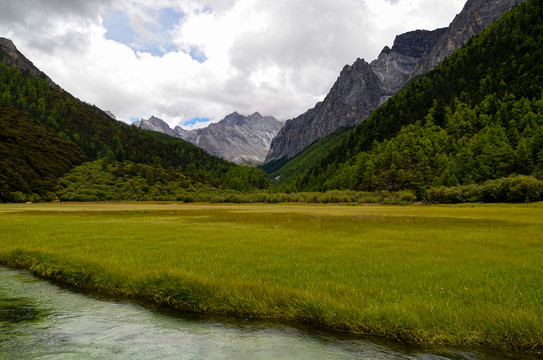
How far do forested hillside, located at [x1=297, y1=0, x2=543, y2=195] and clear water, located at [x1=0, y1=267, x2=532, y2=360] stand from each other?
118 metres

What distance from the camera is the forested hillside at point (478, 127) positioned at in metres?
116

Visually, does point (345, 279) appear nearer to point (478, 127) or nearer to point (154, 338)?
point (154, 338)

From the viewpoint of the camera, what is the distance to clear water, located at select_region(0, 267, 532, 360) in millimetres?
8078

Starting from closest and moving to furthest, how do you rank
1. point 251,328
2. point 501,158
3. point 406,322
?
point 406,322, point 251,328, point 501,158

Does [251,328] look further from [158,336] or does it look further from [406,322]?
[406,322]

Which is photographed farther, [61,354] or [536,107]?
[536,107]

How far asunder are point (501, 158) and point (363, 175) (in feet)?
214

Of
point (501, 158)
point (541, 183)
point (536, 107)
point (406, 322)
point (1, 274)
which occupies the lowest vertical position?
point (1, 274)

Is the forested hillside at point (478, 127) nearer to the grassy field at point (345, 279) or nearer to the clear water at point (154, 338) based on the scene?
the grassy field at point (345, 279)

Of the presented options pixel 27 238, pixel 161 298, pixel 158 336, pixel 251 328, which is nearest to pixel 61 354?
pixel 158 336

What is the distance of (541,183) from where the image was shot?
74.2 m

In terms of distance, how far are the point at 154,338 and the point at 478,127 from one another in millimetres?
188634

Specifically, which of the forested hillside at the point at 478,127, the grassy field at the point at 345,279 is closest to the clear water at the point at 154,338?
the grassy field at the point at 345,279

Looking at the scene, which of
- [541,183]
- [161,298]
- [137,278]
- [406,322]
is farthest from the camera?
[541,183]
